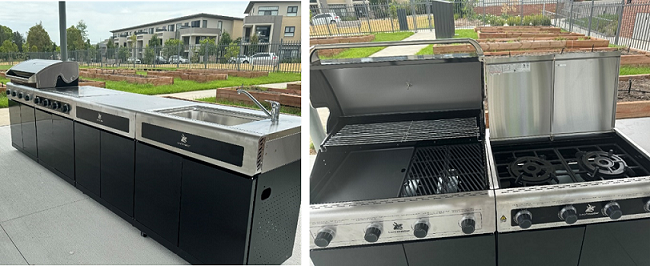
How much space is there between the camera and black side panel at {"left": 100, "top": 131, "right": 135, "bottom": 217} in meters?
2.31

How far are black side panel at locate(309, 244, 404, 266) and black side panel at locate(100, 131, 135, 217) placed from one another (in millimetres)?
1354

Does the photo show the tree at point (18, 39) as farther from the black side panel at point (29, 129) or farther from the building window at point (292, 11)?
the building window at point (292, 11)

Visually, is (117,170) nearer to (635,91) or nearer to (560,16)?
(560,16)

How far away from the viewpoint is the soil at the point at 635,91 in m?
2.99

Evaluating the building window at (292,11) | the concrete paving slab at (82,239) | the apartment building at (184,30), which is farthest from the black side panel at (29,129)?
the building window at (292,11)

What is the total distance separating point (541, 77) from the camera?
202 cm

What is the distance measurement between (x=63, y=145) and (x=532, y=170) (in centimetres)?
316

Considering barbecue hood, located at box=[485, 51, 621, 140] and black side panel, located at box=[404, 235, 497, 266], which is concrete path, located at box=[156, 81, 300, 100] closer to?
barbecue hood, located at box=[485, 51, 621, 140]

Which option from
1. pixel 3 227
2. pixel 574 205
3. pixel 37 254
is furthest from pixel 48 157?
pixel 574 205

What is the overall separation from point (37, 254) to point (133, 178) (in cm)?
62

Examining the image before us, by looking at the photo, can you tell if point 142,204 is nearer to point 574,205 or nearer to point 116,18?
point 574,205

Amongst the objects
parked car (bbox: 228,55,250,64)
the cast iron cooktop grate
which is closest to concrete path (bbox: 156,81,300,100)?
parked car (bbox: 228,55,250,64)

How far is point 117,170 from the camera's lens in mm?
2424

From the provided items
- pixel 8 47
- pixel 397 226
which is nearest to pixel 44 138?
pixel 397 226
